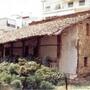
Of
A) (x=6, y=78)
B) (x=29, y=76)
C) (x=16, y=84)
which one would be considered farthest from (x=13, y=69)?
(x=16, y=84)

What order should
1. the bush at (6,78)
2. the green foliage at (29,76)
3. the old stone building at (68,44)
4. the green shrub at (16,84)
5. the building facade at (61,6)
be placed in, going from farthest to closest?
the building facade at (61,6) < the old stone building at (68,44) < the bush at (6,78) < the green foliage at (29,76) < the green shrub at (16,84)

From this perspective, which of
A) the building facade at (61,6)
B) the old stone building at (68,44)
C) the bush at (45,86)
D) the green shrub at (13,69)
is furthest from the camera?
the building facade at (61,6)

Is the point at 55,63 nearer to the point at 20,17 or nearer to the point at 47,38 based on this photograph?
the point at 47,38

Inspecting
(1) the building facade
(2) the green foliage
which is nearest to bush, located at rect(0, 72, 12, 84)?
(2) the green foliage

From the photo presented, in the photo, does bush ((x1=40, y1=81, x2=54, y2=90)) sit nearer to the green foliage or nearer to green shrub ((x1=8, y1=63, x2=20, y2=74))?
the green foliage

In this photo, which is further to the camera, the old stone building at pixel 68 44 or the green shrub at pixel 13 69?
the old stone building at pixel 68 44

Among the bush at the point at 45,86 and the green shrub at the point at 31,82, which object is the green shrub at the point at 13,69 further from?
the bush at the point at 45,86

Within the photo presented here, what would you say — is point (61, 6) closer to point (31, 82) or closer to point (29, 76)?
point (29, 76)

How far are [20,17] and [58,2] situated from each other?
414 inches

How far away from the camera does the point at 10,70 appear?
2141 cm

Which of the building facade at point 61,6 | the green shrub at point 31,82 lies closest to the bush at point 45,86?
the green shrub at point 31,82

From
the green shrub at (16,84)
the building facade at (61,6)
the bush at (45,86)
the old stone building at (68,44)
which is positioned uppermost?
the building facade at (61,6)

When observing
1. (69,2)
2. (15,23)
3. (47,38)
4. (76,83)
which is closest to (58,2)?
(69,2)

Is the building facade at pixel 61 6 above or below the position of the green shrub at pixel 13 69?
above
